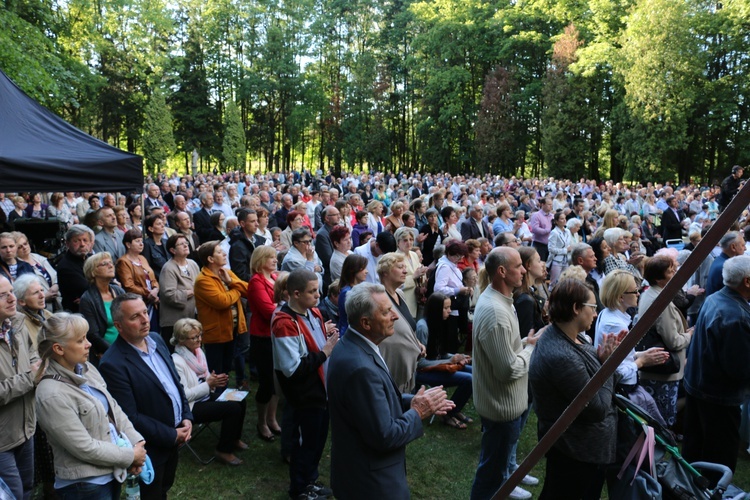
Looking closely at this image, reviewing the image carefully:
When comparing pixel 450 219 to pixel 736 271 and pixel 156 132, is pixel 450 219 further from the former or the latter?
pixel 156 132

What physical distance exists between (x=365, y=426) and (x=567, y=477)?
1.24 meters

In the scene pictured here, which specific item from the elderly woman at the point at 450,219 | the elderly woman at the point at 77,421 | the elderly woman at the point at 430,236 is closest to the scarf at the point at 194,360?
the elderly woman at the point at 77,421

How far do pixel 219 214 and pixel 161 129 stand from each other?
32.3m

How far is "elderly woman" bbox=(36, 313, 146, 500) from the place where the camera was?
266cm

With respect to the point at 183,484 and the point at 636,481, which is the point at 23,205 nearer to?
the point at 183,484

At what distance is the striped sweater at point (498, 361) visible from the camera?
3.42 m

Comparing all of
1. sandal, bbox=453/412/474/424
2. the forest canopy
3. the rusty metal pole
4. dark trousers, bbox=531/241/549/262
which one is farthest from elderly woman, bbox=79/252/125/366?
the forest canopy

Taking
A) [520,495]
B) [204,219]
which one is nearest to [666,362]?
[520,495]

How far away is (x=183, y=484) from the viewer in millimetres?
4242

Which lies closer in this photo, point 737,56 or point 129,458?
point 129,458

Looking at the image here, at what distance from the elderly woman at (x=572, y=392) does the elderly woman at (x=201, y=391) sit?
241 centimetres

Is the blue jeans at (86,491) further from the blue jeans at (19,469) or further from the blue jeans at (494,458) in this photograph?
the blue jeans at (494,458)

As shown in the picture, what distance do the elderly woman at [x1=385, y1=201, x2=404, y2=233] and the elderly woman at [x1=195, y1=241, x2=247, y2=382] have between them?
12.6 ft

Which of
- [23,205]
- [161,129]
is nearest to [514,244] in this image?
[23,205]
